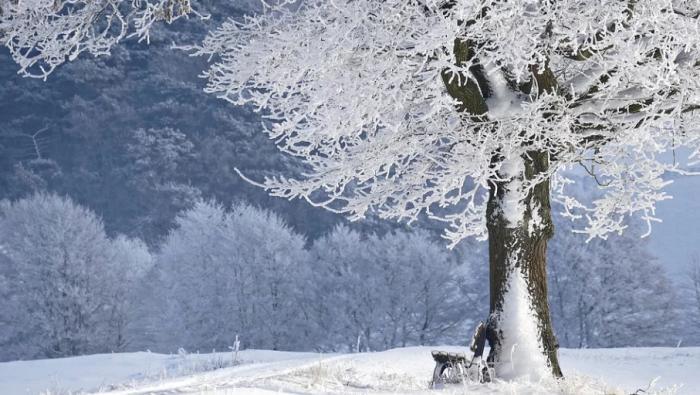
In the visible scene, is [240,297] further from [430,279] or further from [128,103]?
[128,103]

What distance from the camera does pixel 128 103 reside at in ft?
214

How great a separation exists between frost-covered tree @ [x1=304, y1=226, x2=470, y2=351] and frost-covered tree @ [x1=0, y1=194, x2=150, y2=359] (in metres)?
8.23

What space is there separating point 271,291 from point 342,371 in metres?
27.5

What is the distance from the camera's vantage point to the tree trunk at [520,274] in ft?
23.6

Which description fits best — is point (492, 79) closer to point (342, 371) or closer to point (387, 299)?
point (342, 371)

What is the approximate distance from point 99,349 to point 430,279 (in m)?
13.7

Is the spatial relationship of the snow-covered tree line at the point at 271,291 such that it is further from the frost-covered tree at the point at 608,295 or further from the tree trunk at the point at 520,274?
the tree trunk at the point at 520,274

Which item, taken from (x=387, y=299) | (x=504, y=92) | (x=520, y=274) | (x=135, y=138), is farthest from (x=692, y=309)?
(x=135, y=138)

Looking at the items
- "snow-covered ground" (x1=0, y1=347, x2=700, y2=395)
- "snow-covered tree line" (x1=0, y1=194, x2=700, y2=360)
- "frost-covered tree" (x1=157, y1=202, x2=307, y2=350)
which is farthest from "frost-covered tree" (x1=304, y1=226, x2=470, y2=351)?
"snow-covered ground" (x1=0, y1=347, x2=700, y2=395)

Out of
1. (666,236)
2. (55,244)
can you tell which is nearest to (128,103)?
(55,244)

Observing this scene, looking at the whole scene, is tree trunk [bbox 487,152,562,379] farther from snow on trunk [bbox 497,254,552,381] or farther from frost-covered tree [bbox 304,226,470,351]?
frost-covered tree [bbox 304,226,470,351]

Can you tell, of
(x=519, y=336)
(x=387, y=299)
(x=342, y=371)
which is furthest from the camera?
(x=387, y=299)

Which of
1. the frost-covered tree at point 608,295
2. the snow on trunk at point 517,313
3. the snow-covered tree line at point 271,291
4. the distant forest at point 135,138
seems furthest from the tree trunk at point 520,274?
the distant forest at point 135,138

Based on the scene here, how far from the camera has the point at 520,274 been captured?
7312 millimetres
